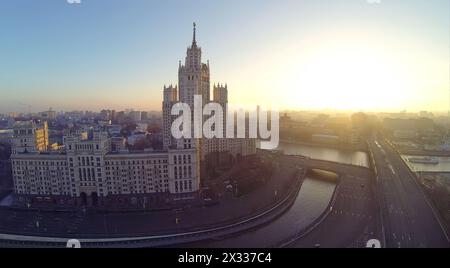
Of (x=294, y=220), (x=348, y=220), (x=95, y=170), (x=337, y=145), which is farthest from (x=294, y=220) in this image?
(x=337, y=145)

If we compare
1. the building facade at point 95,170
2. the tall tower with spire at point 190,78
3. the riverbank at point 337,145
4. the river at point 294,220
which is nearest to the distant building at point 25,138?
the building facade at point 95,170

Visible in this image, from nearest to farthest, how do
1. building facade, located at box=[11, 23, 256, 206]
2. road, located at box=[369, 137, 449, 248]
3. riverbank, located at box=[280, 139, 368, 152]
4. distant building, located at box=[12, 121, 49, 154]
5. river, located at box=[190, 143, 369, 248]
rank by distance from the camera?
road, located at box=[369, 137, 449, 248] < river, located at box=[190, 143, 369, 248] < building facade, located at box=[11, 23, 256, 206] < distant building, located at box=[12, 121, 49, 154] < riverbank, located at box=[280, 139, 368, 152]

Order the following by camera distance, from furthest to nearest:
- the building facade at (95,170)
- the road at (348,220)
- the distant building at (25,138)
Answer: the distant building at (25,138) < the building facade at (95,170) < the road at (348,220)

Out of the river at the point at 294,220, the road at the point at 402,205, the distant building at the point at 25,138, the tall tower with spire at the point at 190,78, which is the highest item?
the tall tower with spire at the point at 190,78

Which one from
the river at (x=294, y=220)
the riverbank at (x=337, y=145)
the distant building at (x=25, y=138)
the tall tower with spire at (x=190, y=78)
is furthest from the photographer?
the riverbank at (x=337, y=145)

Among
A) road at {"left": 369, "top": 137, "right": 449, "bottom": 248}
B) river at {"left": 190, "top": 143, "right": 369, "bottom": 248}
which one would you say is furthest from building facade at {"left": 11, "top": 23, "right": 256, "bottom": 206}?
road at {"left": 369, "top": 137, "right": 449, "bottom": 248}

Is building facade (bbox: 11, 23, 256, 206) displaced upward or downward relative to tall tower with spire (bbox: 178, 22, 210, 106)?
downward

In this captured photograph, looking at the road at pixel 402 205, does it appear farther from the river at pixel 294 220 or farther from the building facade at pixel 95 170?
the building facade at pixel 95 170

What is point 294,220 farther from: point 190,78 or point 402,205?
point 190,78

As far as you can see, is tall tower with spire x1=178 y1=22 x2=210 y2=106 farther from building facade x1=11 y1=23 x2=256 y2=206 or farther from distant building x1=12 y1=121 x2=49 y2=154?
distant building x1=12 y1=121 x2=49 y2=154

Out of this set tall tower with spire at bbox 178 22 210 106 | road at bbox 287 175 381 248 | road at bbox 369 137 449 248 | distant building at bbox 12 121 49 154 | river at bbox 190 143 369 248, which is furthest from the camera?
tall tower with spire at bbox 178 22 210 106
